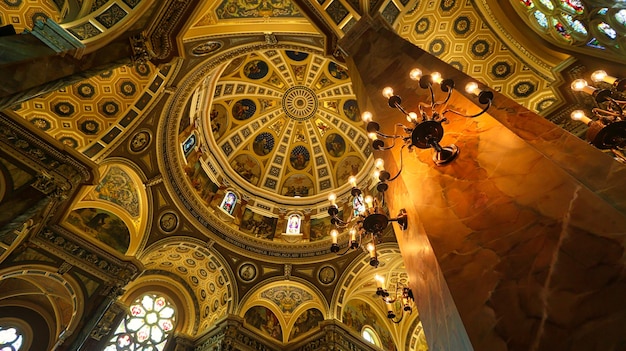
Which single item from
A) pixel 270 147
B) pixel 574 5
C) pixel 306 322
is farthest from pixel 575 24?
pixel 270 147

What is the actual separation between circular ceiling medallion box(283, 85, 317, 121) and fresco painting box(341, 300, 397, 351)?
1089 centimetres

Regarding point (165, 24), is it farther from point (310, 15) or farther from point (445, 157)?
point (445, 157)

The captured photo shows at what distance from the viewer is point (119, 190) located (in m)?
12.1

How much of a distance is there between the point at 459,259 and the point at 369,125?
92.7 inches

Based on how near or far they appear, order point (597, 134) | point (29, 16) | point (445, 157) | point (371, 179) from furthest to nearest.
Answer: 1. point (371, 179)
2. point (29, 16)
3. point (597, 134)
4. point (445, 157)

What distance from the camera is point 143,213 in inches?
493

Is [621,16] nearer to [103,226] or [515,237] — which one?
[515,237]

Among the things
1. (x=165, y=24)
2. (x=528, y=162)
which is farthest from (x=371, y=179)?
(x=528, y=162)

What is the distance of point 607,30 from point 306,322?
536 inches

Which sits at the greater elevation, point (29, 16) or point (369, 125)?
point (29, 16)

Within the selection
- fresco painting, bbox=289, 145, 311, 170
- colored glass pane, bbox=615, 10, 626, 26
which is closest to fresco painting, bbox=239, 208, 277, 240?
fresco painting, bbox=289, 145, 311, 170

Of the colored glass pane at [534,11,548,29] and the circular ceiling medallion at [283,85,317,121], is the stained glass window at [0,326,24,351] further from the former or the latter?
the colored glass pane at [534,11,548,29]

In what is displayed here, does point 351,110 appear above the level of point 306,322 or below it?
above

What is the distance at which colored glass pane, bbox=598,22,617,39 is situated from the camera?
677cm
